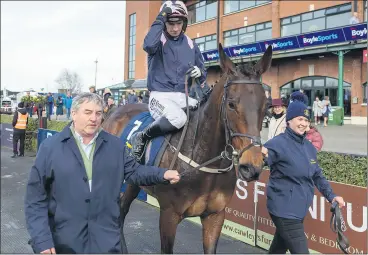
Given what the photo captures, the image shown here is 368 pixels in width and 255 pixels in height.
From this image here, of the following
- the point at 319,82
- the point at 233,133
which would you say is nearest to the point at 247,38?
the point at 319,82

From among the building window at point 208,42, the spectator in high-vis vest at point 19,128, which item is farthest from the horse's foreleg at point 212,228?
the building window at point 208,42

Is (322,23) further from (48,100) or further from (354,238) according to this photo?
(354,238)

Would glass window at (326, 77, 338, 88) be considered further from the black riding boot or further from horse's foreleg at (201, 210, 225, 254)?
horse's foreleg at (201, 210, 225, 254)

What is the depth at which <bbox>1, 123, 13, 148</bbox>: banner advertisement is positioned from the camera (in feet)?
52.7

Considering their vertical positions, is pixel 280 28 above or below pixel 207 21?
below

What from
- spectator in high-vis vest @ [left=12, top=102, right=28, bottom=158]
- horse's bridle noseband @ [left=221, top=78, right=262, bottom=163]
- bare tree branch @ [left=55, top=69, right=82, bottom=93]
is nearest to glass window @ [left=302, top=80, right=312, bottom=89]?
spectator in high-vis vest @ [left=12, top=102, right=28, bottom=158]

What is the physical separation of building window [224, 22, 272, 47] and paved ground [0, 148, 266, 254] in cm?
2468

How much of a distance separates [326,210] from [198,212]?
2065mm

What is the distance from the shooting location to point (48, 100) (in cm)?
2089

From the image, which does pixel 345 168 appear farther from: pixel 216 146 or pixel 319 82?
pixel 319 82

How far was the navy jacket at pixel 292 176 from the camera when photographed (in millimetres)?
3389

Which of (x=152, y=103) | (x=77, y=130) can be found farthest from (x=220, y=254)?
(x=77, y=130)

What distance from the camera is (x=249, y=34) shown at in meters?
30.5

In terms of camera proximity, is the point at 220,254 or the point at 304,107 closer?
the point at 304,107
